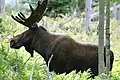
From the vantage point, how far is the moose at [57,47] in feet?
18.9

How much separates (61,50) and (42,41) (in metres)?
0.46

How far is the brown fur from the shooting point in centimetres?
575

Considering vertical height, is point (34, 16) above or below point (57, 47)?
above

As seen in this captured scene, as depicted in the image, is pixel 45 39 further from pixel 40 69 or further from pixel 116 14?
pixel 116 14

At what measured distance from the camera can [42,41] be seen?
20.0 ft

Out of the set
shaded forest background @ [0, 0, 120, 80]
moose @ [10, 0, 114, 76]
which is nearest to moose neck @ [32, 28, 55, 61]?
moose @ [10, 0, 114, 76]

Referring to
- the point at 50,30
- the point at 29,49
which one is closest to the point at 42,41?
the point at 29,49

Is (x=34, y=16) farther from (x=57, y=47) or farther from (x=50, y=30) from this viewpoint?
(x=50, y=30)

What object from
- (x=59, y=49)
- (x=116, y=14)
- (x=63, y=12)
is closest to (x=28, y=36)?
(x=59, y=49)

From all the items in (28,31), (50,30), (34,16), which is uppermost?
(34,16)

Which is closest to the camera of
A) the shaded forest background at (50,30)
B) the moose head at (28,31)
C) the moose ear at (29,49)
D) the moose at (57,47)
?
the shaded forest background at (50,30)

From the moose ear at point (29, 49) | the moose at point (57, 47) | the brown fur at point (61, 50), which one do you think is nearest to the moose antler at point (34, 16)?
the moose at point (57, 47)

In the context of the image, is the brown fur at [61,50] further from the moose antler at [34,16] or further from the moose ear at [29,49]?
the moose antler at [34,16]

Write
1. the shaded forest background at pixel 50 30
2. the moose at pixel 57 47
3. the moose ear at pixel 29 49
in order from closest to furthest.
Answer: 1. the shaded forest background at pixel 50 30
2. the moose at pixel 57 47
3. the moose ear at pixel 29 49
